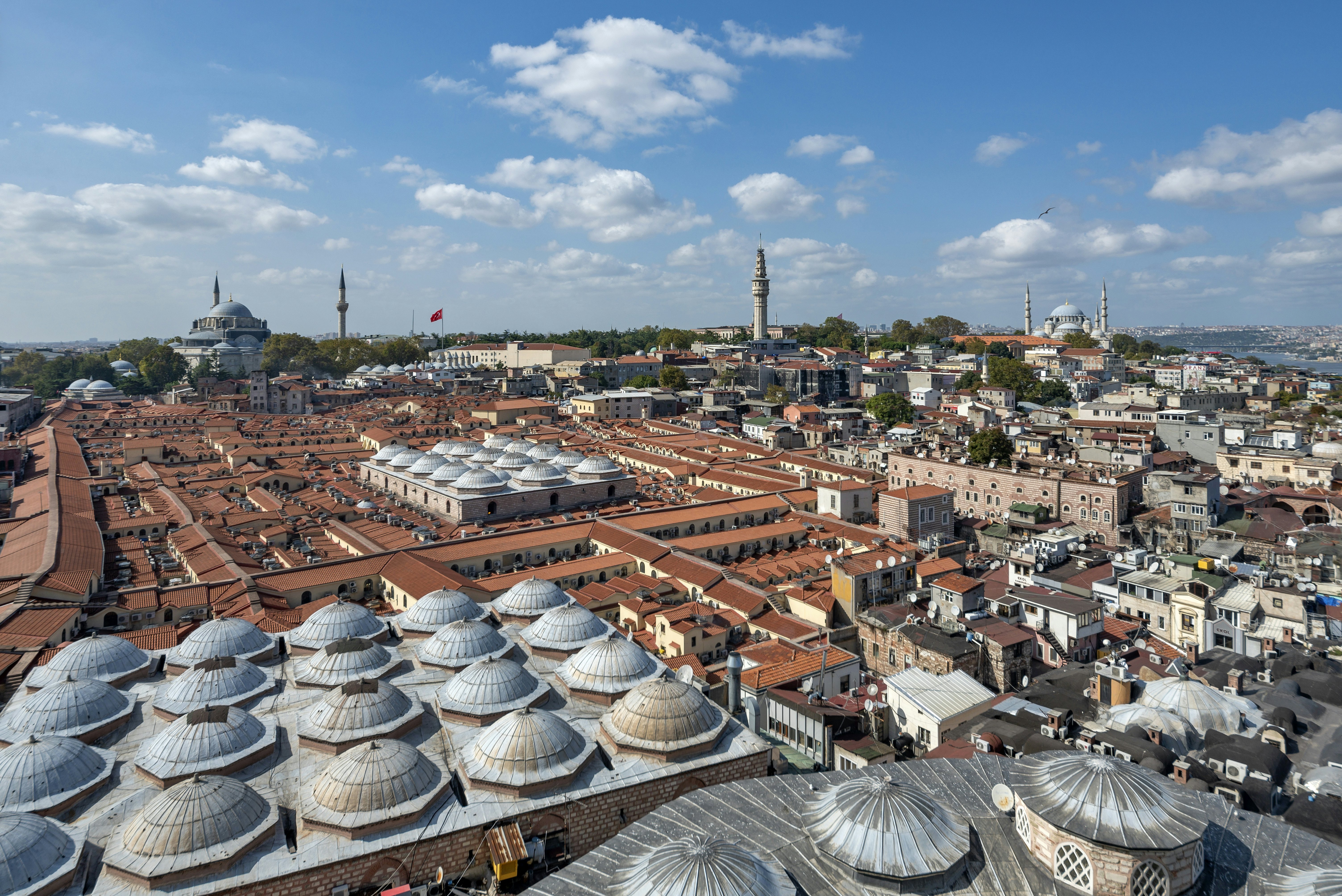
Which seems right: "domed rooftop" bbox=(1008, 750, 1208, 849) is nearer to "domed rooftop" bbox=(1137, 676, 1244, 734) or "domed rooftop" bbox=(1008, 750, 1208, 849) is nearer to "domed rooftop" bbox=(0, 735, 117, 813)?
"domed rooftop" bbox=(1137, 676, 1244, 734)

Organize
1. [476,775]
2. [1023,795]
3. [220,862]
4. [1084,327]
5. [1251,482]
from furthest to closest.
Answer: [1084,327] < [1251,482] < [476,775] < [220,862] < [1023,795]

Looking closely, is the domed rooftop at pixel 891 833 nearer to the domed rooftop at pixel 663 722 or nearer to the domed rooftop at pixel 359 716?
the domed rooftop at pixel 663 722

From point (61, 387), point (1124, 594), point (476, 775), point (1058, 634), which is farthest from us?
point (61, 387)

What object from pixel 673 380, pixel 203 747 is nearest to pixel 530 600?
pixel 203 747

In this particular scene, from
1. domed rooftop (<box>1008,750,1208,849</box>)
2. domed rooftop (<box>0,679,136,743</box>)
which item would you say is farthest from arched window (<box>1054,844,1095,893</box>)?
domed rooftop (<box>0,679,136,743</box>)

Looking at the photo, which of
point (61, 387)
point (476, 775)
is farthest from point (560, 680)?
point (61, 387)

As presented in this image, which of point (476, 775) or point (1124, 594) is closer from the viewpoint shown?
point (476, 775)

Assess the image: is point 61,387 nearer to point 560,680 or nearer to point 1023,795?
point 560,680

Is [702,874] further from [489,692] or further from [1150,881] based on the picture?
[489,692]
